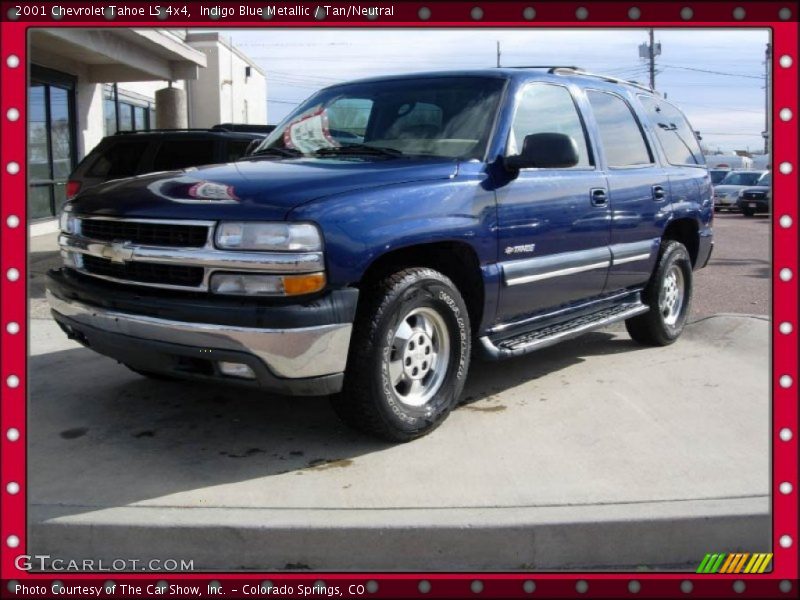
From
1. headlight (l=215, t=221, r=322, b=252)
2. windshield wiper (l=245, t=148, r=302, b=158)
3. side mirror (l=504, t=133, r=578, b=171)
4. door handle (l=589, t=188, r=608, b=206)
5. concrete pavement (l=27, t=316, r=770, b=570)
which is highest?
windshield wiper (l=245, t=148, r=302, b=158)

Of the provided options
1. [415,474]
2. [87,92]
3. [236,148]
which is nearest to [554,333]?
[415,474]

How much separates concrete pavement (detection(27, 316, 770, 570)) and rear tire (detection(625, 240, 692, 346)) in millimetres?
944

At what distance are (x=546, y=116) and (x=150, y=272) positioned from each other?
2.64m

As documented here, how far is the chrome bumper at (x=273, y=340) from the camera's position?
11.5 ft

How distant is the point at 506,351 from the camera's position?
466 centimetres

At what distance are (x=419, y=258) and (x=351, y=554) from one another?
1650 mm

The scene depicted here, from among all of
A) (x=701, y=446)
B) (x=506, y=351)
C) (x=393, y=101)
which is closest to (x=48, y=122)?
(x=393, y=101)

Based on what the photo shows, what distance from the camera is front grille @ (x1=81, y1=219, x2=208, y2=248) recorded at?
3.66 meters

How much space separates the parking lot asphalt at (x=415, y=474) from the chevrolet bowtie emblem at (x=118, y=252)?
95 cm

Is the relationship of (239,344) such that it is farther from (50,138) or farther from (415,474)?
(50,138)

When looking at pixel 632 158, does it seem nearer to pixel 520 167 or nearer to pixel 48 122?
pixel 520 167

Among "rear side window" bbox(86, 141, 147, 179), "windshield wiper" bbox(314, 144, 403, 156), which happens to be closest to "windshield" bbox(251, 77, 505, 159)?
"windshield wiper" bbox(314, 144, 403, 156)

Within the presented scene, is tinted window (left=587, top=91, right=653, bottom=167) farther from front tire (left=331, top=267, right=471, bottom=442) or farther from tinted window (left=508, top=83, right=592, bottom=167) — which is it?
front tire (left=331, top=267, right=471, bottom=442)

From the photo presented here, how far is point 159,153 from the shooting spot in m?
9.40
